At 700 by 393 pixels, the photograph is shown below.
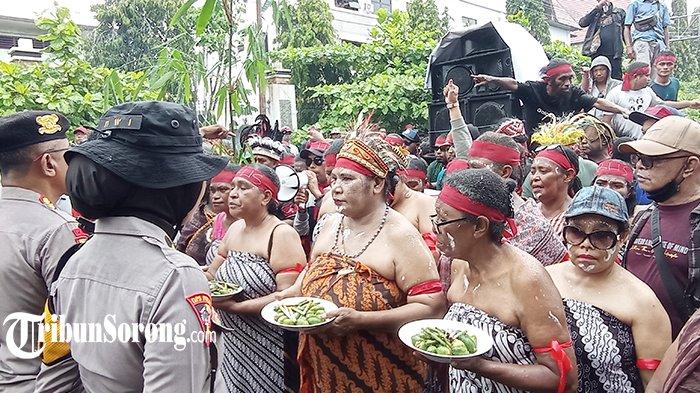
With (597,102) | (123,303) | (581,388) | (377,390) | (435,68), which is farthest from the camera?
(435,68)

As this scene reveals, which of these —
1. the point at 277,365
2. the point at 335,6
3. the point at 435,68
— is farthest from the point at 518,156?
the point at 335,6

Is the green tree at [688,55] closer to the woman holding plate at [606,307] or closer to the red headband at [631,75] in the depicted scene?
the red headband at [631,75]

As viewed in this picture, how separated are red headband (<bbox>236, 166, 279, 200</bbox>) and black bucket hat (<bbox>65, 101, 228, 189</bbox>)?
211cm

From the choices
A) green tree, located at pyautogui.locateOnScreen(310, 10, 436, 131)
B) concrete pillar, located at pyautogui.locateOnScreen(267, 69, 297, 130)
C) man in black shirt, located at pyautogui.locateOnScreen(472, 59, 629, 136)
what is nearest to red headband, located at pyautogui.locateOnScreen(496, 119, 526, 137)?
man in black shirt, located at pyautogui.locateOnScreen(472, 59, 629, 136)

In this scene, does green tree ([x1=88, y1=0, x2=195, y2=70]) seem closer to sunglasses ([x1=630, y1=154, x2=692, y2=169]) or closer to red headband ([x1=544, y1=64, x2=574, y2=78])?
red headband ([x1=544, y1=64, x2=574, y2=78])

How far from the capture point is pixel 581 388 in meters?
2.49

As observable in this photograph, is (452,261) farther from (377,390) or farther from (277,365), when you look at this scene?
(277,365)

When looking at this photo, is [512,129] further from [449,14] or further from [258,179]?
[449,14]

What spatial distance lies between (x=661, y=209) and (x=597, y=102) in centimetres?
395

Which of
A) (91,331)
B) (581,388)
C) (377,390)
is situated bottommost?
(377,390)

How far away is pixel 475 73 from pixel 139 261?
25.7 ft

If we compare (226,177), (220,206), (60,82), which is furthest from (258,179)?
(60,82)

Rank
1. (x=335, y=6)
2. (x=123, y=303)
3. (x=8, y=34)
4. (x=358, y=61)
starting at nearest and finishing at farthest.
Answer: (x=123, y=303) → (x=358, y=61) → (x=8, y=34) → (x=335, y=6)

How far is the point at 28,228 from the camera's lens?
8.30 feet
